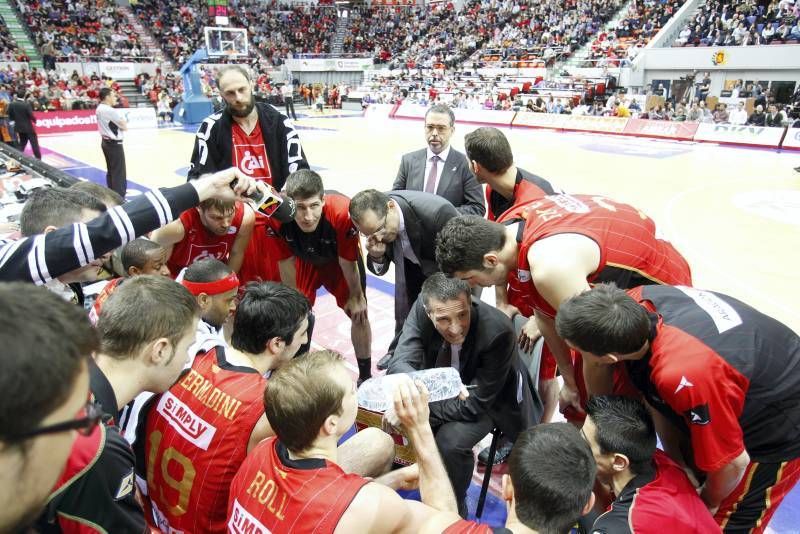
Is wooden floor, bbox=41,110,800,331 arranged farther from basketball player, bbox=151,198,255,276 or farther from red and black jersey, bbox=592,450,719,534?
basketball player, bbox=151,198,255,276

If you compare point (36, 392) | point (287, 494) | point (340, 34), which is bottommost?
point (287, 494)

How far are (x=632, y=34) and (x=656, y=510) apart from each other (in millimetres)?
28505

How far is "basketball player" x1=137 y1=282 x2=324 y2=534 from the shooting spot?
1968 millimetres

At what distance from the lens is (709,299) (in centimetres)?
217

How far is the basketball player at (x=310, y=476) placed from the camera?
1550 millimetres

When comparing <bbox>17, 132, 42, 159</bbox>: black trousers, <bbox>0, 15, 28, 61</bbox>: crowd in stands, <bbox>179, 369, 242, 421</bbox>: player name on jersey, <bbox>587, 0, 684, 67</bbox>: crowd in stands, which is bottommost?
<bbox>17, 132, 42, 159</bbox>: black trousers

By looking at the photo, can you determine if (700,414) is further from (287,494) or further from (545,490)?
(287,494)

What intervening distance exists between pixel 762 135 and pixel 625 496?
16821 mm

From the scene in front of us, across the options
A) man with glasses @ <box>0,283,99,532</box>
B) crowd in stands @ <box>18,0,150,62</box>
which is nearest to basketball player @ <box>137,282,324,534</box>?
man with glasses @ <box>0,283,99,532</box>

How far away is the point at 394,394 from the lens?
207 centimetres

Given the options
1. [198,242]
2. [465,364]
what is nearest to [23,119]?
[198,242]

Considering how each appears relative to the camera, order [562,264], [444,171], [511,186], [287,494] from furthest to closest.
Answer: [444,171] → [511,186] → [562,264] → [287,494]

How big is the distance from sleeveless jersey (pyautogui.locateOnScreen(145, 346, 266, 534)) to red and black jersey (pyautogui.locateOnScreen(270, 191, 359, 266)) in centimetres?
170

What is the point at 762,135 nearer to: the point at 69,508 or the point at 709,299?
A: the point at 709,299
